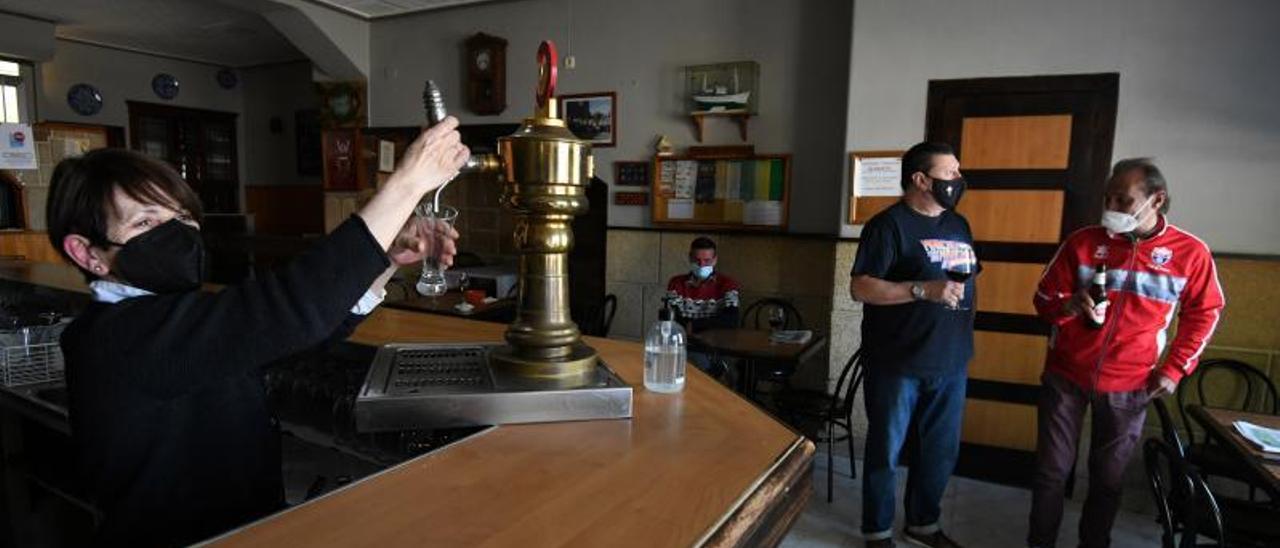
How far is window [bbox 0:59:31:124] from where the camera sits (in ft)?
19.1

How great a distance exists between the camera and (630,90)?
4.72 m

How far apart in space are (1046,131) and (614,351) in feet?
9.43

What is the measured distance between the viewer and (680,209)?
462 centimetres

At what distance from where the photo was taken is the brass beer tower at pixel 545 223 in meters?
1.06

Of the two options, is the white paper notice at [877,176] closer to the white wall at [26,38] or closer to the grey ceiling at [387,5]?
the grey ceiling at [387,5]

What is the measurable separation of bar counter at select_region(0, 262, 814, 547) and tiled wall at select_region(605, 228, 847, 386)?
2.99 m

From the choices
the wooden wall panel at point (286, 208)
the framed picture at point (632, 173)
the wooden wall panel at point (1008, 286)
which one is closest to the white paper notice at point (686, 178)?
the framed picture at point (632, 173)

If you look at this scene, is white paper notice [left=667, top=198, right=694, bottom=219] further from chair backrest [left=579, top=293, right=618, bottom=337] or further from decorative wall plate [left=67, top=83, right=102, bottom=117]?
decorative wall plate [left=67, top=83, right=102, bottom=117]

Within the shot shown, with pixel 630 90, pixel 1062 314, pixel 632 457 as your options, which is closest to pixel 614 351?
pixel 632 457

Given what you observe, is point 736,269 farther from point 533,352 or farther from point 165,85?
point 165,85

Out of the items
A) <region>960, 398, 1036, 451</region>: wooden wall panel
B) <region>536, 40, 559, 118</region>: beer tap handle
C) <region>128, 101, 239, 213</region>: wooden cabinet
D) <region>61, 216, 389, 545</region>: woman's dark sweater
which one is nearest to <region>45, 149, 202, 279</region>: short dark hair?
<region>61, 216, 389, 545</region>: woman's dark sweater

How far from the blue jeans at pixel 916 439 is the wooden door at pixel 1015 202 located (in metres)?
1.06

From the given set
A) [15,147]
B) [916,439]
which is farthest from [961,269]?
[15,147]

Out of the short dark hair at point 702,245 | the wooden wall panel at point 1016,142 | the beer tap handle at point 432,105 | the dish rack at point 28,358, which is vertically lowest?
the dish rack at point 28,358
